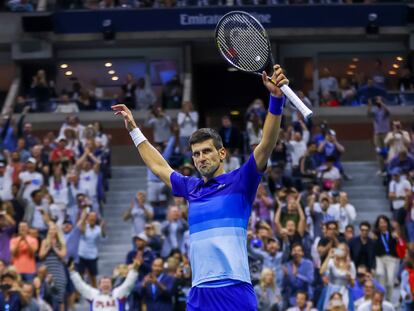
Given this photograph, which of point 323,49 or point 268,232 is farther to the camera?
point 323,49

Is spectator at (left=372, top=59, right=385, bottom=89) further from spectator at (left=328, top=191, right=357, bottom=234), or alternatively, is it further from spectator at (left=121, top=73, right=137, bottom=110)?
spectator at (left=328, top=191, right=357, bottom=234)

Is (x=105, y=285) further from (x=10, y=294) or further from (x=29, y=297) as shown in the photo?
(x=10, y=294)

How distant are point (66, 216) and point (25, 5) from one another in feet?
34.7

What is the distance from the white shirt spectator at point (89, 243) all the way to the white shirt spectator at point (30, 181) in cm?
224

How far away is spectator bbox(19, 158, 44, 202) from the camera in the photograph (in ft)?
71.5

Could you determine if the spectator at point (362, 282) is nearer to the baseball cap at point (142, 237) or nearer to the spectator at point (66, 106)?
the baseball cap at point (142, 237)

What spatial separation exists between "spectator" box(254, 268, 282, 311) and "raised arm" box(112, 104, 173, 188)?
849cm

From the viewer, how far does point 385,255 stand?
63.7 ft

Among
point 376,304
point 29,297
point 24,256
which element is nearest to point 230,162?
point 24,256

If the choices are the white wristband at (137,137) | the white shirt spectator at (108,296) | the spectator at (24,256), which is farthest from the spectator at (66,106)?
the white wristband at (137,137)

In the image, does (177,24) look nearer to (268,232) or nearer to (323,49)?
(323,49)

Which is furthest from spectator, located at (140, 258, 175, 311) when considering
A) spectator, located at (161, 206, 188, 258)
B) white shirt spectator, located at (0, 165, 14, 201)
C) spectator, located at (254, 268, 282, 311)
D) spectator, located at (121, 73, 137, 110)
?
spectator, located at (121, 73, 137, 110)

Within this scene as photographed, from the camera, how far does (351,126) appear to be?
2916 cm

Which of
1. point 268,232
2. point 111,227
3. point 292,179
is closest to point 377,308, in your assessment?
point 268,232
